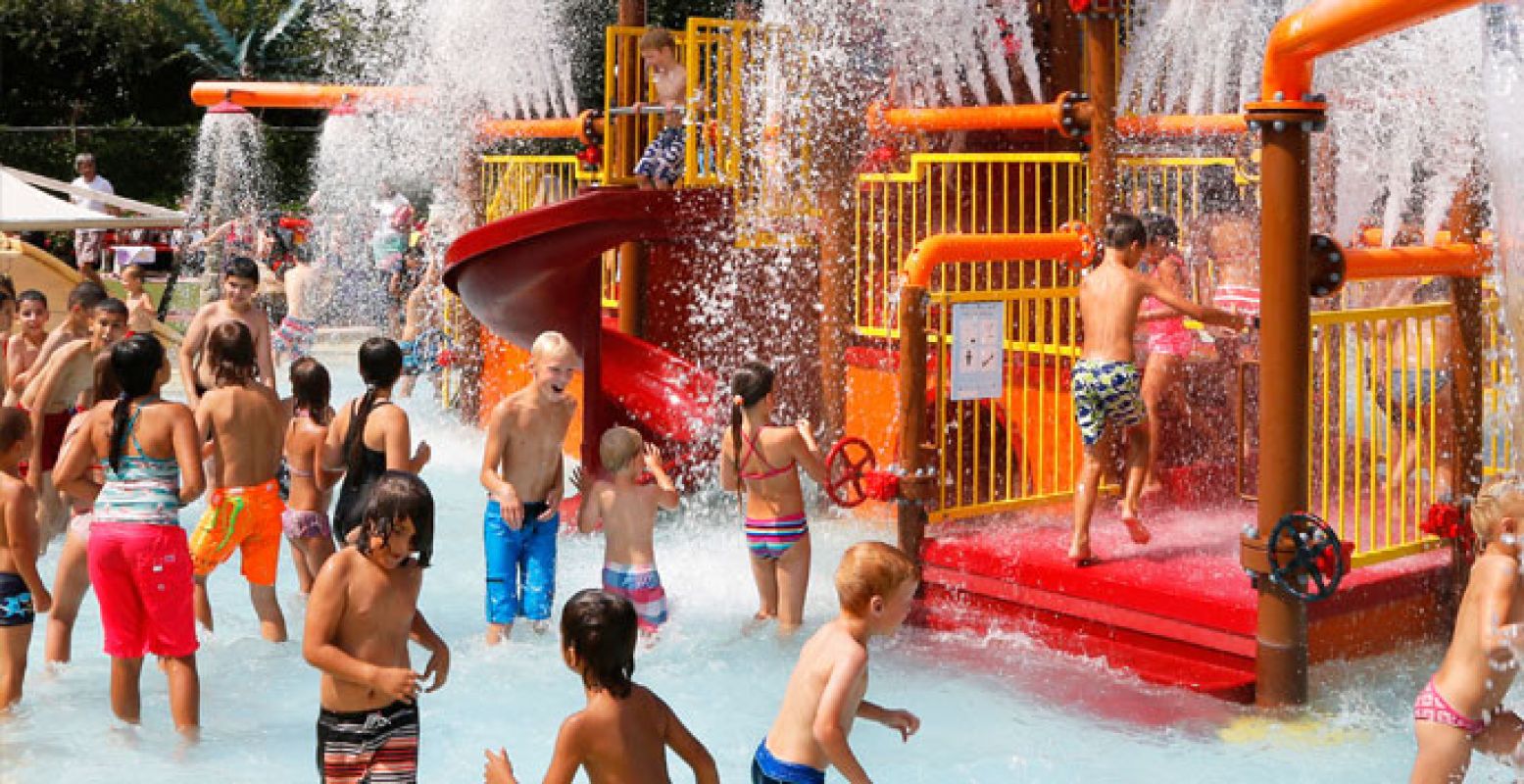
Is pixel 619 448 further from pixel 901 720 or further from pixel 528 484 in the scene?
pixel 901 720

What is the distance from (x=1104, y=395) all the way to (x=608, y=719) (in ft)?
14.2

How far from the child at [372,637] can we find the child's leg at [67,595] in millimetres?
2705

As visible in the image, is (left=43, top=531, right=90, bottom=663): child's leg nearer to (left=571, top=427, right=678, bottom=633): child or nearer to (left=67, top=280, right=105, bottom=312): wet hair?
(left=571, top=427, right=678, bottom=633): child

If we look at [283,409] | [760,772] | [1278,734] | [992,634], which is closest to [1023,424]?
[992,634]

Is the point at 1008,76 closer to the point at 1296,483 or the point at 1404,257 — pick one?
the point at 1404,257

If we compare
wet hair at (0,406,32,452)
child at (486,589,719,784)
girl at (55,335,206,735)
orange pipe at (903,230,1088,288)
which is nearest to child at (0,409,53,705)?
wet hair at (0,406,32,452)

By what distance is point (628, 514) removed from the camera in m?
7.95

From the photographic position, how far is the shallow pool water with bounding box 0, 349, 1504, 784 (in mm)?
6645

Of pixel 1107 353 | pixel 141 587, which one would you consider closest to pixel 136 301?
pixel 141 587

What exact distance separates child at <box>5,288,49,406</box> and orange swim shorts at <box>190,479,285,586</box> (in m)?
2.71

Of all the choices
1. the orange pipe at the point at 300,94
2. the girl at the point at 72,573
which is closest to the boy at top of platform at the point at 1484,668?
the girl at the point at 72,573

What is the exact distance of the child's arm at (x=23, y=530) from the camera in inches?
266

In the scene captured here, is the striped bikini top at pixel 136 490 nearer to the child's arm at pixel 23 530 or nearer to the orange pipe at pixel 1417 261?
the child's arm at pixel 23 530

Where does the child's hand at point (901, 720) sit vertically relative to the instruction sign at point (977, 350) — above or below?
below
